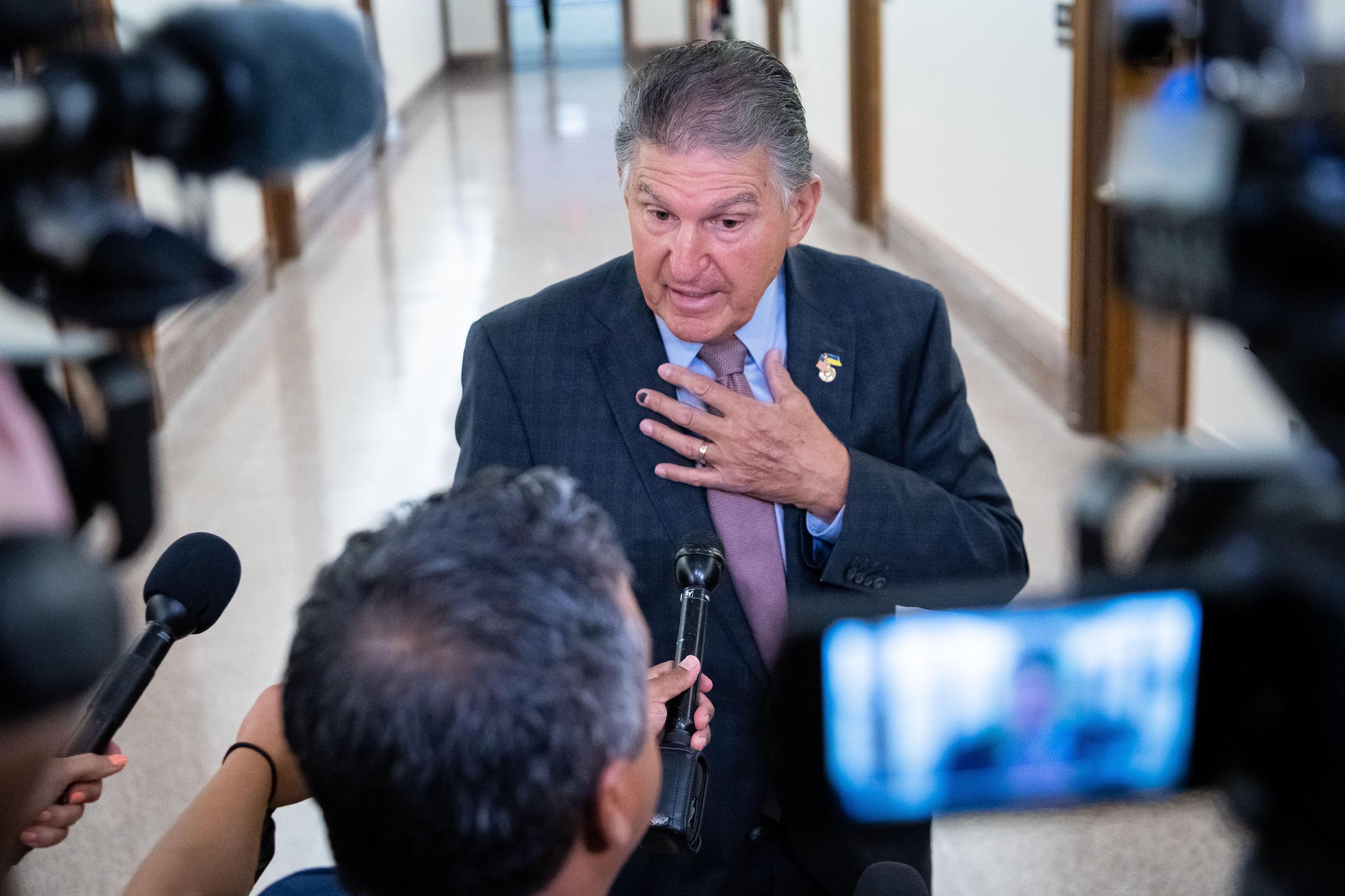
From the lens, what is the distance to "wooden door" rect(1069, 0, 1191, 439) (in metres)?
3.73

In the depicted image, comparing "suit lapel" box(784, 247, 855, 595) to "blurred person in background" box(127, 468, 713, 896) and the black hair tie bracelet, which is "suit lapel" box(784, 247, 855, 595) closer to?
the black hair tie bracelet

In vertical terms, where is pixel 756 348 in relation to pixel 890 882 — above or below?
above

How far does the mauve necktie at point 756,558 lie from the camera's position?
1.55 m

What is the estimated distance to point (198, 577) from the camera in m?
1.39

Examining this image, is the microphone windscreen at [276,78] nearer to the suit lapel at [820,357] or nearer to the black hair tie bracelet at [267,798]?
the black hair tie bracelet at [267,798]

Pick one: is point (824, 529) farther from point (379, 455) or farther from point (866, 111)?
point (866, 111)

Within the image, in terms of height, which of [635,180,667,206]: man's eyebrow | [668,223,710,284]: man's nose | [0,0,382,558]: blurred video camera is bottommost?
[668,223,710,284]: man's nose

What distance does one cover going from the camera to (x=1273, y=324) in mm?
441

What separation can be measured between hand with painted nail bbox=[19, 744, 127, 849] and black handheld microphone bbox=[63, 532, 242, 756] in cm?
2

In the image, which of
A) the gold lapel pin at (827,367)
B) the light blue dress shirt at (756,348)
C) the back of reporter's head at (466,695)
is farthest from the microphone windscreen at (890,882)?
the gold lapel pin at (827,367)

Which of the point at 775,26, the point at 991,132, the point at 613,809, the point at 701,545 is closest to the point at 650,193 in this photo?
the point at 701,545

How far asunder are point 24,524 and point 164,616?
38.1 inches

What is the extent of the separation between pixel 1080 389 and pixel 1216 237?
3.88m

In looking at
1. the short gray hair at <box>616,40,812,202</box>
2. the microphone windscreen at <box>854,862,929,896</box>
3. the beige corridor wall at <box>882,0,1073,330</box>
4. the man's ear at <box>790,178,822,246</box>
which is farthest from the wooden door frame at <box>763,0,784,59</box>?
the microphone windscreen at <box>854,862,929,896</box>
